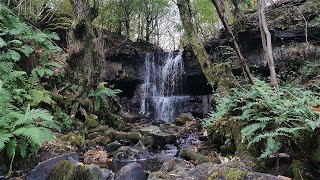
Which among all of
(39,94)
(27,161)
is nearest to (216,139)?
(27,161)

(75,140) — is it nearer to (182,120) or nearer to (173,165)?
(173,165)

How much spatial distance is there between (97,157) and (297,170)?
16.7 ft

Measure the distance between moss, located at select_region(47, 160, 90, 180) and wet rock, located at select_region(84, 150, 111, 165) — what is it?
206 cm

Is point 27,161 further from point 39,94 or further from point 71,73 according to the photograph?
point 71,73

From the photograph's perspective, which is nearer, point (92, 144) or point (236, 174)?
point (236, 174)

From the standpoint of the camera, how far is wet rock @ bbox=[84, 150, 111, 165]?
22.8 feet

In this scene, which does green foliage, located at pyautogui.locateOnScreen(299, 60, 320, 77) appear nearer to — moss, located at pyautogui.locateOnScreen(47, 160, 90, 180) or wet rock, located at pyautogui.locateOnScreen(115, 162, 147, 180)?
wet rock, located at pyautogui.locateOnScreen(115, 162, 147, 180)

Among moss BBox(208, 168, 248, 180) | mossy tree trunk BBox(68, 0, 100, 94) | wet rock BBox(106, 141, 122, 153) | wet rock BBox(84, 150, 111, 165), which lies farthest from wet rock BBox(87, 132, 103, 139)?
moss BBox(208, 168, 248, 180)

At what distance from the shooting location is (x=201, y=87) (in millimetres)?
16812

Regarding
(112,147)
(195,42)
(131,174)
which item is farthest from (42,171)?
(195,42)

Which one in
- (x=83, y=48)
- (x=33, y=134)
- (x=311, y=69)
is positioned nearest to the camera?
(x=33, y=134)

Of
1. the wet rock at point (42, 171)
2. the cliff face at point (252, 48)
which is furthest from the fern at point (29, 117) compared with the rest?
the cliff face at point (252, 48)

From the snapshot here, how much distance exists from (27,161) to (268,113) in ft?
14.9

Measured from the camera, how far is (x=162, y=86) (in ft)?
54.7
